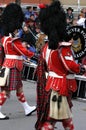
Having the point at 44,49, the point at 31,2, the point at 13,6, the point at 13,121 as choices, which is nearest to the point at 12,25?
the point at 13,6

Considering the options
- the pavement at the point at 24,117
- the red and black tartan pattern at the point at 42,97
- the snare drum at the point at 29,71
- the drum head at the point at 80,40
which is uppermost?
the drum head at the point at 80,40

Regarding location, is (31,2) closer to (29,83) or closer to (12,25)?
(29,83)

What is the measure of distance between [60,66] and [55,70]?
0.07 m

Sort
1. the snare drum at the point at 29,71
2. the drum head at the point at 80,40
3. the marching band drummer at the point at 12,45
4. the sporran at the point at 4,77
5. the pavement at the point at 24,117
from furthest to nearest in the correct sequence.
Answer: the snare drum at the point at 29,71 → the drum head at the point at 80,40 → the sporran at the point at 4,77 → the marching band drummer at the point at 12,45 → the pavement at the point at 24,117

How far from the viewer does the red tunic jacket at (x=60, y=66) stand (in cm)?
556

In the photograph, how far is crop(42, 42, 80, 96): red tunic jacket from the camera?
5.56 metres

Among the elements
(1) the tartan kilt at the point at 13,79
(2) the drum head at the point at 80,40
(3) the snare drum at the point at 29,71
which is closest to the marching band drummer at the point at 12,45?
(1) the tartan kilt at the point at 13,79

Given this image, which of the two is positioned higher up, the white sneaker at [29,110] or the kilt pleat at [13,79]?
the kilt pleat at [13,79]

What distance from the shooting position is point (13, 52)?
7.73 metres

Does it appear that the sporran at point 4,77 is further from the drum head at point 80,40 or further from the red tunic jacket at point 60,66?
the drum head at point 80,40

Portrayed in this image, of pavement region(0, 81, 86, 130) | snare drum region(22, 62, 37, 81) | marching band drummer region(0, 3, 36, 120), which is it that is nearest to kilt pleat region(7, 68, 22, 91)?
marching band drummer region(0, 3, 36, 120)

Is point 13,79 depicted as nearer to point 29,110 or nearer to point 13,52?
point 13,52

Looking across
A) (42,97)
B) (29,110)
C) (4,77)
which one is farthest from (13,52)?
(42,97)

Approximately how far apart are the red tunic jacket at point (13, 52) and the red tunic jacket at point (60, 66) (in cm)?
185
